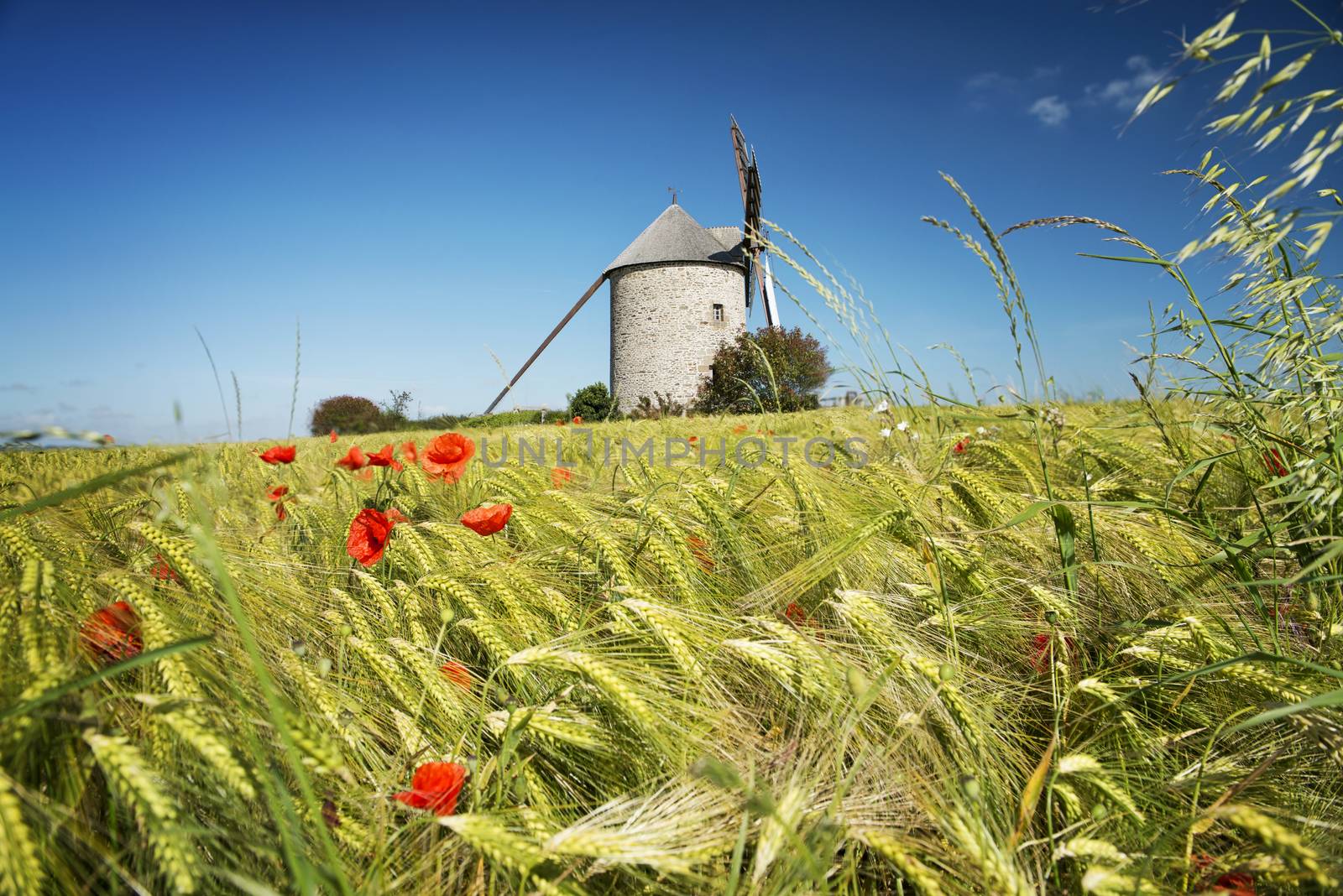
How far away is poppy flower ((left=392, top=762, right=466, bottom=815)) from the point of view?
0.62m

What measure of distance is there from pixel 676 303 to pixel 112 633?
863 inches

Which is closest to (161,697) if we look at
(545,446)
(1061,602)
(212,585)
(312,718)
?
(312,718)

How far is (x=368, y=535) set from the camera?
1.27 meters

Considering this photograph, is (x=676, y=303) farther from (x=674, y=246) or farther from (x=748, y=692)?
(x=748, y=692)

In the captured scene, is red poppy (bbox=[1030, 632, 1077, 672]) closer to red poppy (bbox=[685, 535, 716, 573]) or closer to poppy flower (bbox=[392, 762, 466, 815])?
red poppy (bbox=[685, 535, 716, 573])

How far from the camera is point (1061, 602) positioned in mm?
938

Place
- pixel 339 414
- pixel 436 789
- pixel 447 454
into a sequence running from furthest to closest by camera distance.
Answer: pixel 339 414, pixel 447 454, pixel 436 789

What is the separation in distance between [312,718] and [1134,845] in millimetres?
910

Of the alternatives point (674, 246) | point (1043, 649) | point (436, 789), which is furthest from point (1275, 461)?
point (674, 246)

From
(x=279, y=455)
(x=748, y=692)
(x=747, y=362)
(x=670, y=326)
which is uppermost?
(x=670, y=326)

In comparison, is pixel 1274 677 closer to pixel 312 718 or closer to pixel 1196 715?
pixel 1196 715

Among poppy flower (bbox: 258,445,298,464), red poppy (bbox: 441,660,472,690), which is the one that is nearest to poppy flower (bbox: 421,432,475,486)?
poppy flower (bbox: 258,445,298,464)

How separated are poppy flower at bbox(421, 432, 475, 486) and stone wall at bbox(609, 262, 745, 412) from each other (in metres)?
19.7

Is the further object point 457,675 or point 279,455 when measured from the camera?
point 279,455
